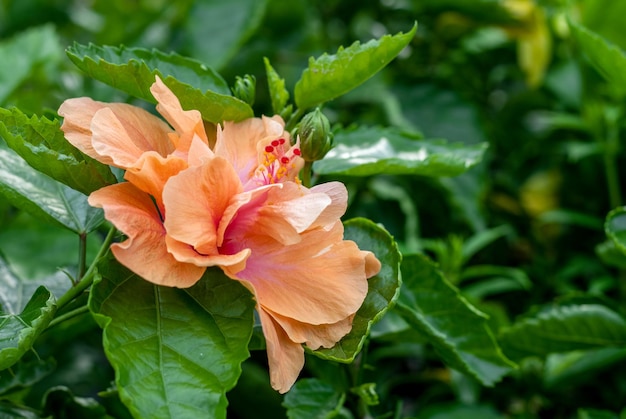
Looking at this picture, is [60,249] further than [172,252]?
Yes

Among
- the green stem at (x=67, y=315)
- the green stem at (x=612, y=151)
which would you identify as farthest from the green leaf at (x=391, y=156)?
the green stem at (x=612, y=151)

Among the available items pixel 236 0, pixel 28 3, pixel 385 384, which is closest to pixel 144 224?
pixel 385 384

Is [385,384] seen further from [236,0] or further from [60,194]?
[236,0]

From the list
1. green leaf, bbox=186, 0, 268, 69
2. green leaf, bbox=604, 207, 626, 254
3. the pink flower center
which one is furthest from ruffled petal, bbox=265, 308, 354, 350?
green leaf, bbox=186, 0, 268, 69

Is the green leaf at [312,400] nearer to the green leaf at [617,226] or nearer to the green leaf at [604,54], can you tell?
the green leaf at [617,226]

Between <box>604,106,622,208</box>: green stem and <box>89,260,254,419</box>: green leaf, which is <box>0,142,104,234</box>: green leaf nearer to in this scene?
<box>89,260,254,419</box>: green leaf

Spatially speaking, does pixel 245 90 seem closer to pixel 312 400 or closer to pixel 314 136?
pixel 314 136
